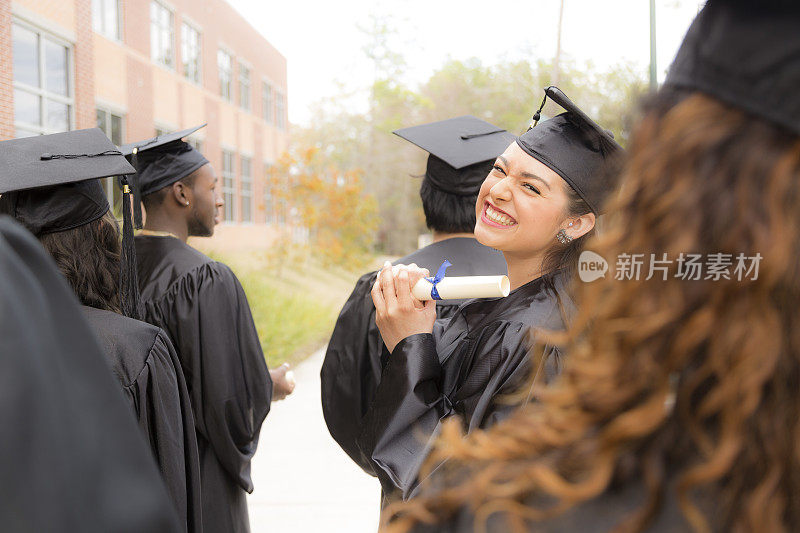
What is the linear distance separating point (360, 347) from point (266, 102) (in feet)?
69.0

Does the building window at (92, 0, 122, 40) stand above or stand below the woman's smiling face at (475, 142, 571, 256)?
above

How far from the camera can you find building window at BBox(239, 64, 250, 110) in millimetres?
19453

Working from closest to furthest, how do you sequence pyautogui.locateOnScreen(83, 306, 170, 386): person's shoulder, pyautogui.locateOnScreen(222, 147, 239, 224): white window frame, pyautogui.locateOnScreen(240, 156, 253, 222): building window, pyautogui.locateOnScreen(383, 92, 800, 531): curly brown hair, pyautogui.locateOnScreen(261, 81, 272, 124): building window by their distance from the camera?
pyautogui.locateOnScreen(383, 92, 800, 531): curly brown hair
pyautogui.locateOnScreen(83, 306, 170, 386): person's shoulder
pyautogui.locateOnScreen(222, 147, 239, 224): white window frame
pyautogui.locateOnScreen(240, 156, 253, 222): building window
pyautogui.locateOnScreen(261, 81, 272, 124): building window

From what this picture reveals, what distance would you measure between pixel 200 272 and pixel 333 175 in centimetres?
1561

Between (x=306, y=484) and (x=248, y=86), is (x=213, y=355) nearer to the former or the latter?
(x=306, y=484)

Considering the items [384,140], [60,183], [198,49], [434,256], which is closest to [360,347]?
[434,256]

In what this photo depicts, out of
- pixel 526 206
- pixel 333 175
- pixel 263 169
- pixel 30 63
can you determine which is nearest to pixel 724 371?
pixel 526 206

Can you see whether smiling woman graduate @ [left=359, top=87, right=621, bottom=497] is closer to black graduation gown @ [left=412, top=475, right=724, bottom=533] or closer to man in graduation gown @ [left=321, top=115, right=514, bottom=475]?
man in graduation gown @ [left=321, top=115, right=514, bottom=475]

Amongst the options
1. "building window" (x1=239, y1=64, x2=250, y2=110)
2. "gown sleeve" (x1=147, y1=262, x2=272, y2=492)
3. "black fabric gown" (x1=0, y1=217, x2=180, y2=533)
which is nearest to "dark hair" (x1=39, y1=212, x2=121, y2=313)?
"gown sleeve" (x1=147, y1=262, x2=272, y2=492)

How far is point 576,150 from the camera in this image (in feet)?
6.35

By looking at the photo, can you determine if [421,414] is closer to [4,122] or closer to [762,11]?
[762,11]

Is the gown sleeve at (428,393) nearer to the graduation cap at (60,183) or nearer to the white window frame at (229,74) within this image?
the graduation cap at (60,183)

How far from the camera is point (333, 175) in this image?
60.2ft

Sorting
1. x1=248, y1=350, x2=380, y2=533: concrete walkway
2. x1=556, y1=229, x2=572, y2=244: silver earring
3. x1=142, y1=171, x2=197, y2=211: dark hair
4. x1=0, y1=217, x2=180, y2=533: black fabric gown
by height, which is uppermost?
x1=142, y1=171, x2=197, y2=211: dark hair
